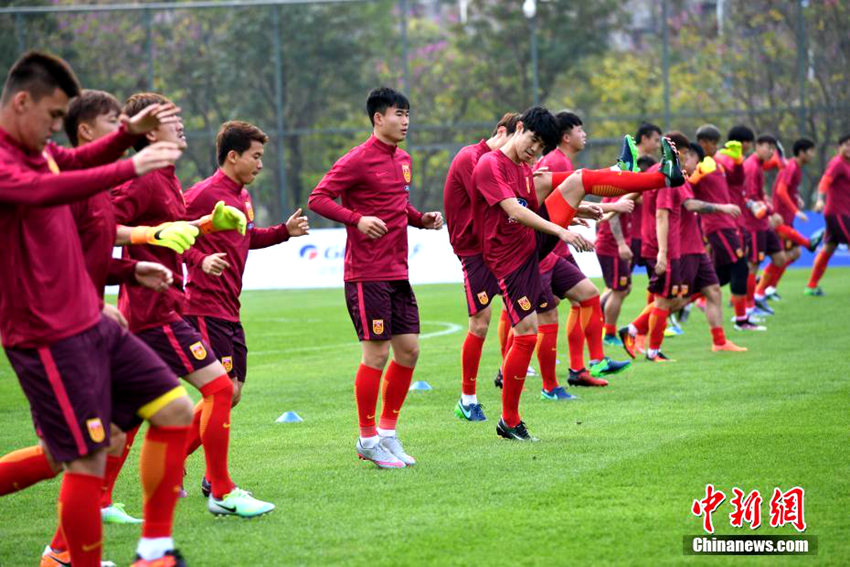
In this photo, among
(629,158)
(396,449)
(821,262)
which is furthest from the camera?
(821,262)

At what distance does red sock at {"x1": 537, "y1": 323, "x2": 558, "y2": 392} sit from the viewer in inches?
412

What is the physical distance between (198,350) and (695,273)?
781 centimetres

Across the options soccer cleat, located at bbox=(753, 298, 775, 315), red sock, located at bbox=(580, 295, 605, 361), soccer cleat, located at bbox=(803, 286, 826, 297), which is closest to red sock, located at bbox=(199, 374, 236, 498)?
red sock, located at bbox=(580, 295, 605, 361)

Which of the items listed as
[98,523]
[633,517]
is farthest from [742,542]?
[98,523]

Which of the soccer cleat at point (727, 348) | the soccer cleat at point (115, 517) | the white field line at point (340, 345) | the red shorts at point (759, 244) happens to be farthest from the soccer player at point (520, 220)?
the red shorts at point (759, 244)

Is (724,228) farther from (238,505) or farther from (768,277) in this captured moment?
(238,505)

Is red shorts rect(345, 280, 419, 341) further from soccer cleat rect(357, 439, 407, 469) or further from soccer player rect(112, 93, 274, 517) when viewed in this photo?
soccer player rect(112, 93, 274, 517)

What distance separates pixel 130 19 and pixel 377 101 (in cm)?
2350

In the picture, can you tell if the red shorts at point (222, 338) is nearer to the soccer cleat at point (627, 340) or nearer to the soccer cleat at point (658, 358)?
the soccer cleat at point (658, 358)

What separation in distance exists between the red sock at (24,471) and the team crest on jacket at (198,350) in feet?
3.26

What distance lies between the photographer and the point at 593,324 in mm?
11852

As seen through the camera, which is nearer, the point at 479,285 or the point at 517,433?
the point at 517,433

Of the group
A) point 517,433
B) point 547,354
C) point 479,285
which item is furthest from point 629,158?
point 517,433

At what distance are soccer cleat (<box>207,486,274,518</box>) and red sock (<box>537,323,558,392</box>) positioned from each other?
171 inches
